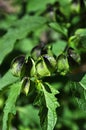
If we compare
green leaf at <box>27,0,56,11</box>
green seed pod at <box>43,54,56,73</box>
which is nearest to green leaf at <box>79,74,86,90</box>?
green seed pod at <box>43,54,56,73</box>

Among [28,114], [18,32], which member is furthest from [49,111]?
[28,114]

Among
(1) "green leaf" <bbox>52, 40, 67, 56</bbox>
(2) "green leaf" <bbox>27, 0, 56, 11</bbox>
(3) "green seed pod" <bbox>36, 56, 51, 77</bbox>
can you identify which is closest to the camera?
(3) "green seed pod" <bbox>36, 56, 51, 77</bbox>

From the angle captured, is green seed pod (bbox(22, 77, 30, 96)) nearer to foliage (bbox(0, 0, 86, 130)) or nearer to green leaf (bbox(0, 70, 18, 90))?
foliage (bbox(0, 0, 86, 130))

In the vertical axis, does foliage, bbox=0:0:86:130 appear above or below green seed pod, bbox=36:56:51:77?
below

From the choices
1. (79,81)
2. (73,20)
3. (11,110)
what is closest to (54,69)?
(79,81)

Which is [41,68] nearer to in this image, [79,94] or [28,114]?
[79,94]

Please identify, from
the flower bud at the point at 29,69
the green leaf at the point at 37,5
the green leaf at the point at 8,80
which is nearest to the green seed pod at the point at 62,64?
the flower bud at the point at 29,69

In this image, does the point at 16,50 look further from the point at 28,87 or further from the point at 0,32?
the point at 28,87

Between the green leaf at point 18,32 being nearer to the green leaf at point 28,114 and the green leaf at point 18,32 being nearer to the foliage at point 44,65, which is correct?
the foliage at point 44,65
